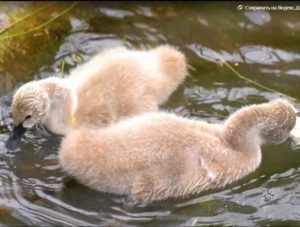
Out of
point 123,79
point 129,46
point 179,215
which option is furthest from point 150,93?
point 179,215

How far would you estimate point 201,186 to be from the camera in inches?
166

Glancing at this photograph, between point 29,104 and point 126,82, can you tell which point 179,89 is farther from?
point 29,104

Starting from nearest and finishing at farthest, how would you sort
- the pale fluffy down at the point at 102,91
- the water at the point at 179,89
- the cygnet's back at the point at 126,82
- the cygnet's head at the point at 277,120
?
the water at the point at 179,89, the cygnet's head at the point at 277,120, the pale fluffy down at the point at 102,91, the cygnet's back at the point at 126,82

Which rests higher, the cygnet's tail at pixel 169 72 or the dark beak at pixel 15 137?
the cygnet's tail at pixel 169 72

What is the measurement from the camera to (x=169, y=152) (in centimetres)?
412

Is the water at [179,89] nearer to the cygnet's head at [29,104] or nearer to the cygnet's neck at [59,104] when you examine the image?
the cygnet's neck at [59,104]

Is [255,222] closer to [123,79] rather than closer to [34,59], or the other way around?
[123,79]

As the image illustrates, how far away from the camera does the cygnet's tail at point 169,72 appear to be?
5109mm

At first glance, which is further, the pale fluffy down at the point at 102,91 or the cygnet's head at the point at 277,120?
the pale fluffy down at the point at 102,91

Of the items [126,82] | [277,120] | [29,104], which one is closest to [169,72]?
[126,82]

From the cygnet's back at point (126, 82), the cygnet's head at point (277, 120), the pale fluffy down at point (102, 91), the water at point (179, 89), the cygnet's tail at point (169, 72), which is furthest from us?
the cygnet's tail at point (169, 72)

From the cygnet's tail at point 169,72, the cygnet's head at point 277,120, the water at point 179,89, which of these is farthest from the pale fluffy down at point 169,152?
the cygnet's tail at point 169,72

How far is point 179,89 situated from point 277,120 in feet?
3.53

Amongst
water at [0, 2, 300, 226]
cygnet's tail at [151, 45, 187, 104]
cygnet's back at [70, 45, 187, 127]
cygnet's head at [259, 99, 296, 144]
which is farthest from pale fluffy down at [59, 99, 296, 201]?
cygnet's tail at [151, 45, 187, 104]
